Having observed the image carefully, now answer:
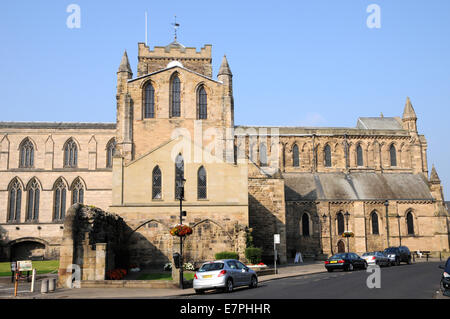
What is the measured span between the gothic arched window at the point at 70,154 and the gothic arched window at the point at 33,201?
4328 millimetres

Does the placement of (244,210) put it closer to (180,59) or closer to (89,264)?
(89,264)

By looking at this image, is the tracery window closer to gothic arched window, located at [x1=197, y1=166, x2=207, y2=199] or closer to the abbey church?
the abbey church

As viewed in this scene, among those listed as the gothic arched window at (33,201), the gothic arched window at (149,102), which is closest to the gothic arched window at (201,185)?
the gothic arched window at (149,102)

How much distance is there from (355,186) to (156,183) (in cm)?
2867

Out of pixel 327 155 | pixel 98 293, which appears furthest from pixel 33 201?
pixel 98 293

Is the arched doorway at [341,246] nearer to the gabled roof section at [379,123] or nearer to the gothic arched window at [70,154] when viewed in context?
the gabled roof section at [379,123]

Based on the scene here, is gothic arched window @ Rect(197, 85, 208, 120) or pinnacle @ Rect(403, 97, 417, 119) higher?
pinnacle @ Rect(403, 97, 417, 119)

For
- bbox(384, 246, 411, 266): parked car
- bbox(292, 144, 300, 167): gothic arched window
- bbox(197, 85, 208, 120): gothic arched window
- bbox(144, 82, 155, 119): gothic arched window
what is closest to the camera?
bbox(384, 246, 411, 266): parked car

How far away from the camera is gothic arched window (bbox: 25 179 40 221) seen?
5419 centimetres

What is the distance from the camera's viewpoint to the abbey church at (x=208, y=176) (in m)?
33.9

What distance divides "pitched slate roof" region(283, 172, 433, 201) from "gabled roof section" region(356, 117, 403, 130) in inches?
330

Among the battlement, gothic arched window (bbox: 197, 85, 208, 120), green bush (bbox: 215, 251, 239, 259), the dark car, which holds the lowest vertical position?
the dark car

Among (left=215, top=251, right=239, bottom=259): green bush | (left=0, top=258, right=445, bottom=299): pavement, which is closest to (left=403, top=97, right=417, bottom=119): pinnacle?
(left=215, top=251, right=239, bottom=259): green bush
